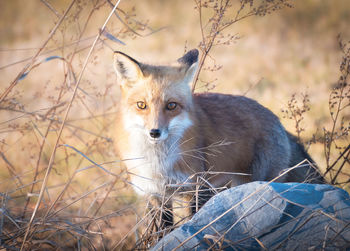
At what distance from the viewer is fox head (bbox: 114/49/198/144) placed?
301cm

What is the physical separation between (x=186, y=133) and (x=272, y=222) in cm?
131

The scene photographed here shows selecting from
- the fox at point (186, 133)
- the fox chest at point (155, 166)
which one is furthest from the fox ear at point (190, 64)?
the fox chest at point (155, 166)

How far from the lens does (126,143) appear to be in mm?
3271

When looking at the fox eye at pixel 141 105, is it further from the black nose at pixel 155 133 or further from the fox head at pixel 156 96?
the black nose at pixel 155 133

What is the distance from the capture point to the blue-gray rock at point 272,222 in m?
1.99

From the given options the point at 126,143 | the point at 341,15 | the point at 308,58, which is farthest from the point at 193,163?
the point at 341,15

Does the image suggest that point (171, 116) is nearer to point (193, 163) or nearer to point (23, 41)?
point (193, 163)

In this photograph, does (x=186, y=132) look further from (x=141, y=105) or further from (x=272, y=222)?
(x=272, y=222)

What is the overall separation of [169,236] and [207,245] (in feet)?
0.74

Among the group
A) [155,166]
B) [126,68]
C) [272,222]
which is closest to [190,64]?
[126,68]

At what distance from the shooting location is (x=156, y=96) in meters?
3.09

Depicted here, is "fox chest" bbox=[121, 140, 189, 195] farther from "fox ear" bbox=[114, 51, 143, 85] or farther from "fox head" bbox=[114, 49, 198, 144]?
"fox ear" bbox=[114, 51, 143, 85]

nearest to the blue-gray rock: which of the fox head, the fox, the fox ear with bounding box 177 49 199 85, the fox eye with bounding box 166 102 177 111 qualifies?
the fox

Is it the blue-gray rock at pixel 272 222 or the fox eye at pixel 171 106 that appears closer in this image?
the blue-gray rock at pixel 272 222
